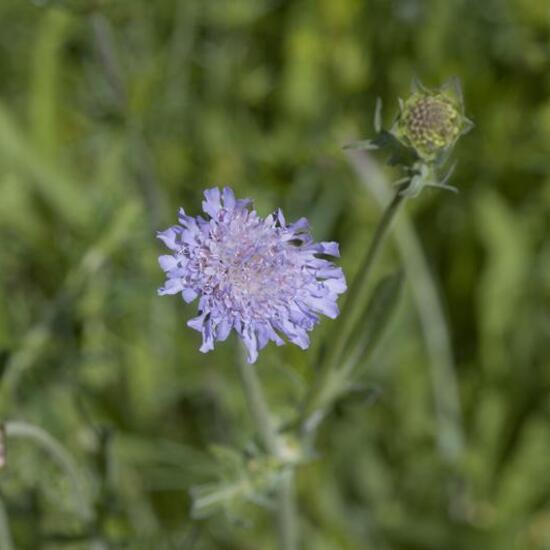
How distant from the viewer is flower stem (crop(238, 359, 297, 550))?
1.93 metres

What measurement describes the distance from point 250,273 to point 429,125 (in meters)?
0.40

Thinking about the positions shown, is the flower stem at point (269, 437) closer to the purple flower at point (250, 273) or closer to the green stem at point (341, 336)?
the green stem at point (341, 336)

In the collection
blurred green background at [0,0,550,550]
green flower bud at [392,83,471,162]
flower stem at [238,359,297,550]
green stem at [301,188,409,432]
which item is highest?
blurred green background at [0,0,550,550]

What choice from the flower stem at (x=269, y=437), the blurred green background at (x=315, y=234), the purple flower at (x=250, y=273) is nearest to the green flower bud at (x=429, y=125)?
the purple flower at (x=250, y=273)

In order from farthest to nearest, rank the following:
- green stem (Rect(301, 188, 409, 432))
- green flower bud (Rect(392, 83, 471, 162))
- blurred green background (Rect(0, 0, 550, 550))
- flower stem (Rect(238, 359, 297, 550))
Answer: blurred green background (Rect(0, 0, 550, 550)) → flower stem (Rect(238, 359, 297, 550)) → green stem (Rect(301, 188, 409, 432)) → green flower bud (Rect(392, 83, 471, 162))

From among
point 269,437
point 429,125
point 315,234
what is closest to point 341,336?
point 269,437

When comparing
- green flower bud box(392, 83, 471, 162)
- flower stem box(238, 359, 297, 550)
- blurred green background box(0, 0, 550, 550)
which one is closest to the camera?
green flower bud box(392, 83, 471, 162)

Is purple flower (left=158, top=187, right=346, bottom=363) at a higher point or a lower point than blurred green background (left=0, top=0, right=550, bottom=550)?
lower

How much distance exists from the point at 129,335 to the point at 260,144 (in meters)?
0.98

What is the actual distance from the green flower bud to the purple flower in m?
0.22

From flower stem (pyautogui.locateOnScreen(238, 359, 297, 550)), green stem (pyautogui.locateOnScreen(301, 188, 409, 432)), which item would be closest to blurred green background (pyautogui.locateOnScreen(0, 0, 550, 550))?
flower stem (pyautogui.locateOnScreen(238, 359, 297, 550))

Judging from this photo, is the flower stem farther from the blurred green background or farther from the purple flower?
the blurred green background

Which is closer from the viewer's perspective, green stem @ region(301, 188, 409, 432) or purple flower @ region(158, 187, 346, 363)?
purple flower @ region(158, 187, 346, 363)

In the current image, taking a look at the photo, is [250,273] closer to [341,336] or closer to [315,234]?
[341,336]
